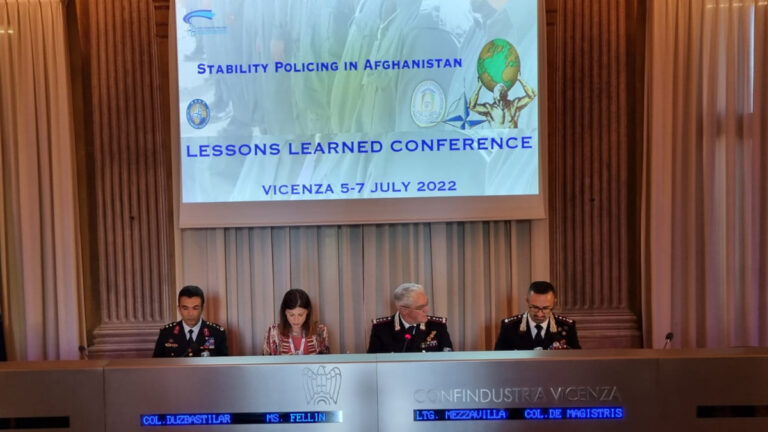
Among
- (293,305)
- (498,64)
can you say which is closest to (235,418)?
(293,305)

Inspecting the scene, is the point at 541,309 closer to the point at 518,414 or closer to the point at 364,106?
the point at 364,106

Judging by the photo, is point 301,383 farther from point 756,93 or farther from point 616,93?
point 756,93

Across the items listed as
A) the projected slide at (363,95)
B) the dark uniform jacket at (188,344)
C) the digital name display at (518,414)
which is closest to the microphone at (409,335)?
the projected slide at (363,95)

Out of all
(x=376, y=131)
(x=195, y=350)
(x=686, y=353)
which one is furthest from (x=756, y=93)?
(x=195, y=350)

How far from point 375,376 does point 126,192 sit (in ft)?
9.55

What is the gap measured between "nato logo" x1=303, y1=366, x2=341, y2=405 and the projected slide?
2.34m

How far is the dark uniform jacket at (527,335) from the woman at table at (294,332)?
92 cm

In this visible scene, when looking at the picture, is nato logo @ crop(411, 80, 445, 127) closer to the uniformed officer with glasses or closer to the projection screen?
the projection screen

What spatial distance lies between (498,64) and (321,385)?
2.67 meters

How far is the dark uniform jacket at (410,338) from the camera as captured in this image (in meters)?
2.98

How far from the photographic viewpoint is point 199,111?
3.49 m

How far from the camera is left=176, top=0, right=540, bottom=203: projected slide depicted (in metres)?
3.46

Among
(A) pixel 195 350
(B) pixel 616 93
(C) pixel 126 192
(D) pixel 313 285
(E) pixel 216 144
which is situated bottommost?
(A) pixel 195 350

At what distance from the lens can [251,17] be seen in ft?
11.4
